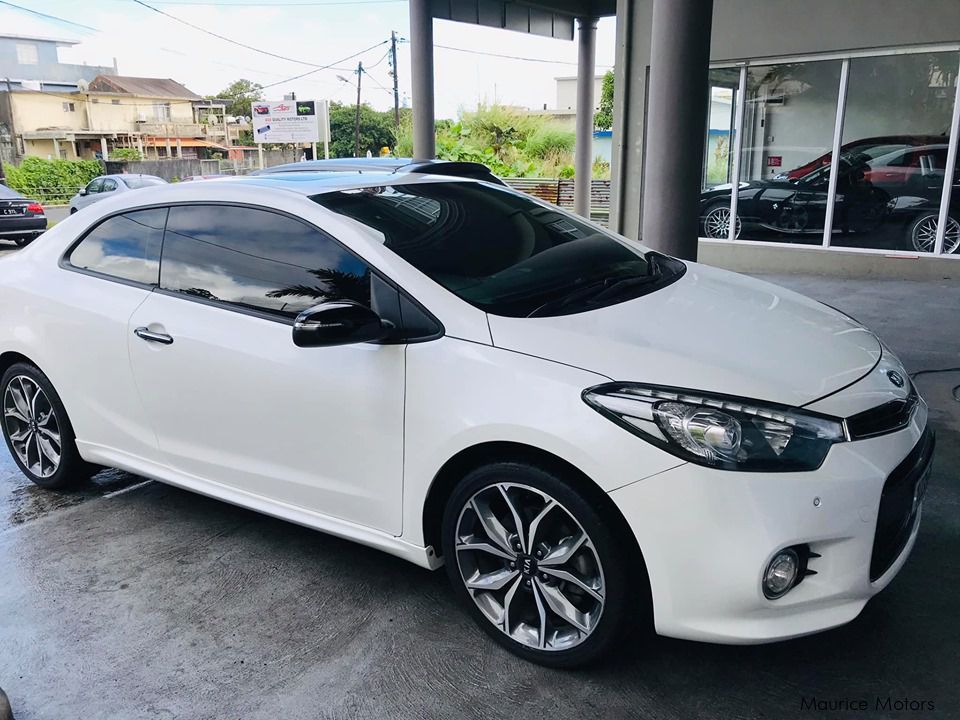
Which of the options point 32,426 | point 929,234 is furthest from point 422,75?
point 32,426

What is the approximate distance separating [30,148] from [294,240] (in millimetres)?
58581

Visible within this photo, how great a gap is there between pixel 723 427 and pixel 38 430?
3631 millimetres

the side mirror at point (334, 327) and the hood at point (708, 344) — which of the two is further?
the side mirror at point (334, 327)

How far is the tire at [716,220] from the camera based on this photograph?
11.5 meters

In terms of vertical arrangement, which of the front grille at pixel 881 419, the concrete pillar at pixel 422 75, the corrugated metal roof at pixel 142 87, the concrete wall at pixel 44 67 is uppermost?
the concrete wall at pixel 44 67

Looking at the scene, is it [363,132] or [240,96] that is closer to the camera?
[363,132]

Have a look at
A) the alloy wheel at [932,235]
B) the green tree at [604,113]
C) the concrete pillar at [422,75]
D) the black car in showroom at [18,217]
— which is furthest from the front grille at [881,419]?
the green tree at [604,113]

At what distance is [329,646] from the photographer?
2.95m

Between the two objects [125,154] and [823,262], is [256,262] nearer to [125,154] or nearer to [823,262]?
[823,262]

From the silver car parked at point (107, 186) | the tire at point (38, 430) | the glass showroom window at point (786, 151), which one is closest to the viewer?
the tire at point (38, 430)

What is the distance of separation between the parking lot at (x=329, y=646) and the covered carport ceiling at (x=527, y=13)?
11595mm

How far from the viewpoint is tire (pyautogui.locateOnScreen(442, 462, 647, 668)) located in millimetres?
2543

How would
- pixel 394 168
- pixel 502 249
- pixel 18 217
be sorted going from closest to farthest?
pixel 502 249, pixel 394 168, pixel 18 217

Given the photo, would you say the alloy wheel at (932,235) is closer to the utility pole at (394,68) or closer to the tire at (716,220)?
the tire at (716,220)
